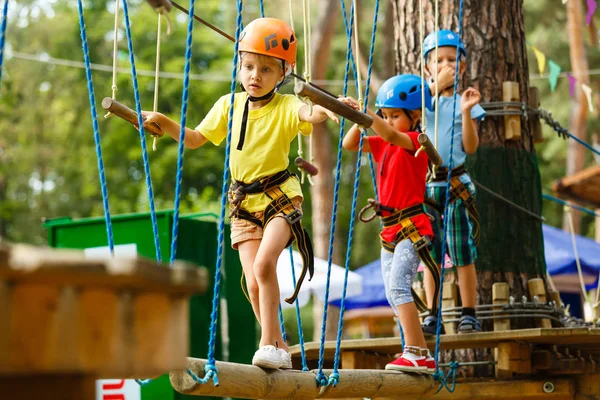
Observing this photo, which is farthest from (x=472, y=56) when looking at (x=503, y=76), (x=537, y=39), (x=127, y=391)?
(x=537, y=39)

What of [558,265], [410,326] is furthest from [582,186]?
[410,326]

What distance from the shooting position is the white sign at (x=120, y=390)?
A: 5539mm

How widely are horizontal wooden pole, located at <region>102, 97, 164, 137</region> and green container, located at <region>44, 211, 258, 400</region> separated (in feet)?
5.71

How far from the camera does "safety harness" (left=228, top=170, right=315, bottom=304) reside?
3.97 meters

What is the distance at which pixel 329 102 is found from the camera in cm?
346

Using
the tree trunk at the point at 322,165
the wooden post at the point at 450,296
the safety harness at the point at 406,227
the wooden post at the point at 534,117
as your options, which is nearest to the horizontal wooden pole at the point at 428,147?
the safety harness at the point at 406,227

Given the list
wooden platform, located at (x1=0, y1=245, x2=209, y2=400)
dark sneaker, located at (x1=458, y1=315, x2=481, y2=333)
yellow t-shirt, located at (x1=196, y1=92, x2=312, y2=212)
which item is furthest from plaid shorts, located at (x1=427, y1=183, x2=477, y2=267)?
wooden platform, located at (x1=0, y1=245, x2=209, y2=400)

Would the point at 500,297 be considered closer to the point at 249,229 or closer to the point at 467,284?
the point at 467,284

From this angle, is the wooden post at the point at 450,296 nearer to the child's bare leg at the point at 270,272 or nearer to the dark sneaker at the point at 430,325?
the dark sneaker at the point at 430,325

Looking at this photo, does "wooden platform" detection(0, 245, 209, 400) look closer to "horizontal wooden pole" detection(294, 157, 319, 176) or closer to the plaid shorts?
"horizontal wooden pole" detection(294, 157, 319, 176)

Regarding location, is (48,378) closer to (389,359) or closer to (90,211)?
(389,359)

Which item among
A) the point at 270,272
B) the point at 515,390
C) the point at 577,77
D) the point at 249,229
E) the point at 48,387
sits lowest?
the point at 515,390

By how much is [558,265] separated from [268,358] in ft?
26.2

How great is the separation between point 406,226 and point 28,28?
20.9 meters
